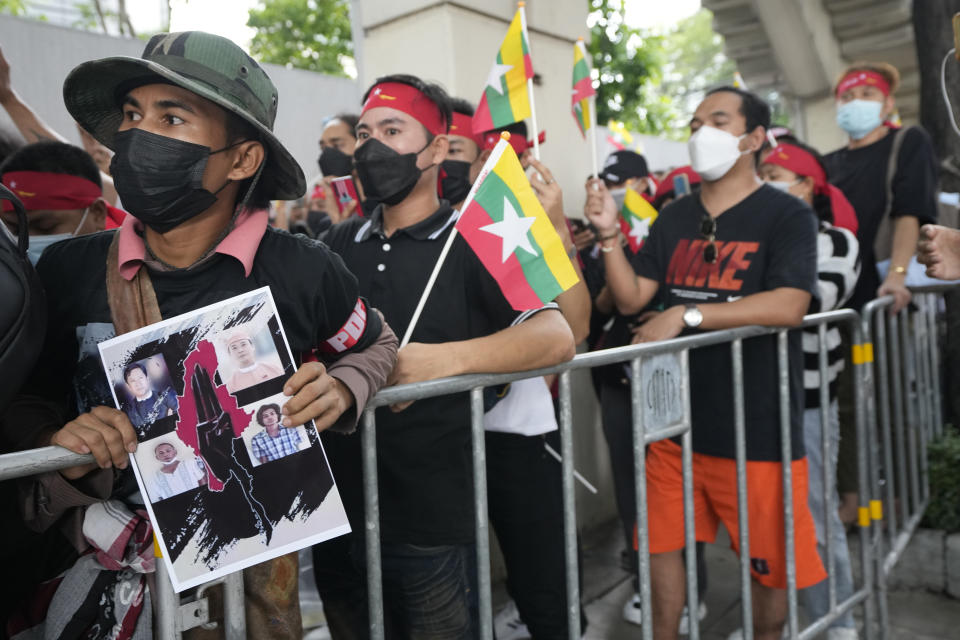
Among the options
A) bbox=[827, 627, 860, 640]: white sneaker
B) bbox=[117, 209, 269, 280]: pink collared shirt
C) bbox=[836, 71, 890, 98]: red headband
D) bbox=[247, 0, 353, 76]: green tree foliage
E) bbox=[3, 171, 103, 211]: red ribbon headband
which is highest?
bbox=[247, 0, 353, 76]: green tree foliage

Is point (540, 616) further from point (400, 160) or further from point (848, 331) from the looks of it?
point (848, 331)

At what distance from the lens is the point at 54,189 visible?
2.62 m

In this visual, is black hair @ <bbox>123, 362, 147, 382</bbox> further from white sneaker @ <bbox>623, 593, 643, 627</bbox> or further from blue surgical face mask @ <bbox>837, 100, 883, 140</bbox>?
blue surgical face mask @ <bbox>837, 100, 883, 140</bbox>

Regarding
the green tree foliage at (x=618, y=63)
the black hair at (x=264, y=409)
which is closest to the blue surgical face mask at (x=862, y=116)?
the black hair at (x=264, y=409)

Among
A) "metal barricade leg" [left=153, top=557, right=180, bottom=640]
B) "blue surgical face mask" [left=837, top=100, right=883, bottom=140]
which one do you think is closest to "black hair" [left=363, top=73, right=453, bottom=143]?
"metal barricade leg" [left=153, top=557, right=180, bottom=640]

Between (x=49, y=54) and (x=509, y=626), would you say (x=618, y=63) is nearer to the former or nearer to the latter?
(x=49, y=54)

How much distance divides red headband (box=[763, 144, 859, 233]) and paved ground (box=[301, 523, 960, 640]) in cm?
194

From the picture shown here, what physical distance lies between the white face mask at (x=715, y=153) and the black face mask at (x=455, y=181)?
A: 0.98 m

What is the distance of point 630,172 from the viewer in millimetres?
5055

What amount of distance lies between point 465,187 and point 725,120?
1.13 metres

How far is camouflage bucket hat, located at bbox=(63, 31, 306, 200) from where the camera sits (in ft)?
4.95

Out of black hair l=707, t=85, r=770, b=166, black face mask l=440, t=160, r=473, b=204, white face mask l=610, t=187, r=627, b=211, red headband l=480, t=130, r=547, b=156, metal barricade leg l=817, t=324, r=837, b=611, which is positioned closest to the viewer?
metal barricade leg l=817, t=324, r=837, b=611

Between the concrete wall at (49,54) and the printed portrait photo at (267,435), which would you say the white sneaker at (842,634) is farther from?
the concrete wall at (49,54)

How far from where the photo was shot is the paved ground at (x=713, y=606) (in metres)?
3.68
